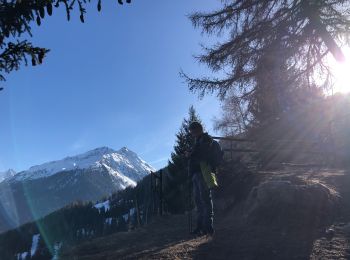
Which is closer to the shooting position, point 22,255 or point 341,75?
point 341,75

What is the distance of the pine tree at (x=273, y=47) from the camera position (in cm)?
1358

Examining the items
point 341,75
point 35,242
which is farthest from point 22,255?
point 341,75

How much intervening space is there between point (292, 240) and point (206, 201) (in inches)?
73.6

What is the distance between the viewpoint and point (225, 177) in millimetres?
14453

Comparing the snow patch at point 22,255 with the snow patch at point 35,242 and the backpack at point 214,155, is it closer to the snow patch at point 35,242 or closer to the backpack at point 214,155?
the snow patch at point 35,242

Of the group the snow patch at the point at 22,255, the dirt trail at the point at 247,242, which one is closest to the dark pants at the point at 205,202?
the dirt trail at the point at 247,242

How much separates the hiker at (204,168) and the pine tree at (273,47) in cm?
569

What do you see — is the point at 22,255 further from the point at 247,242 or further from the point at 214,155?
the point at 247,242

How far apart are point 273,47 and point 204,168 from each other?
6.19m

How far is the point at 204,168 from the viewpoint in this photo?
906cm

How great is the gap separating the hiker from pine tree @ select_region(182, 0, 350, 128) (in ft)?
18.7

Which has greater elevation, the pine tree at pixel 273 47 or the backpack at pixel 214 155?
the pine tree at pixel 273 47

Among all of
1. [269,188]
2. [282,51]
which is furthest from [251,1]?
[269,188]

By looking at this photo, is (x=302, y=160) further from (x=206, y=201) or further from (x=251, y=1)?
(x=206, y=201)
